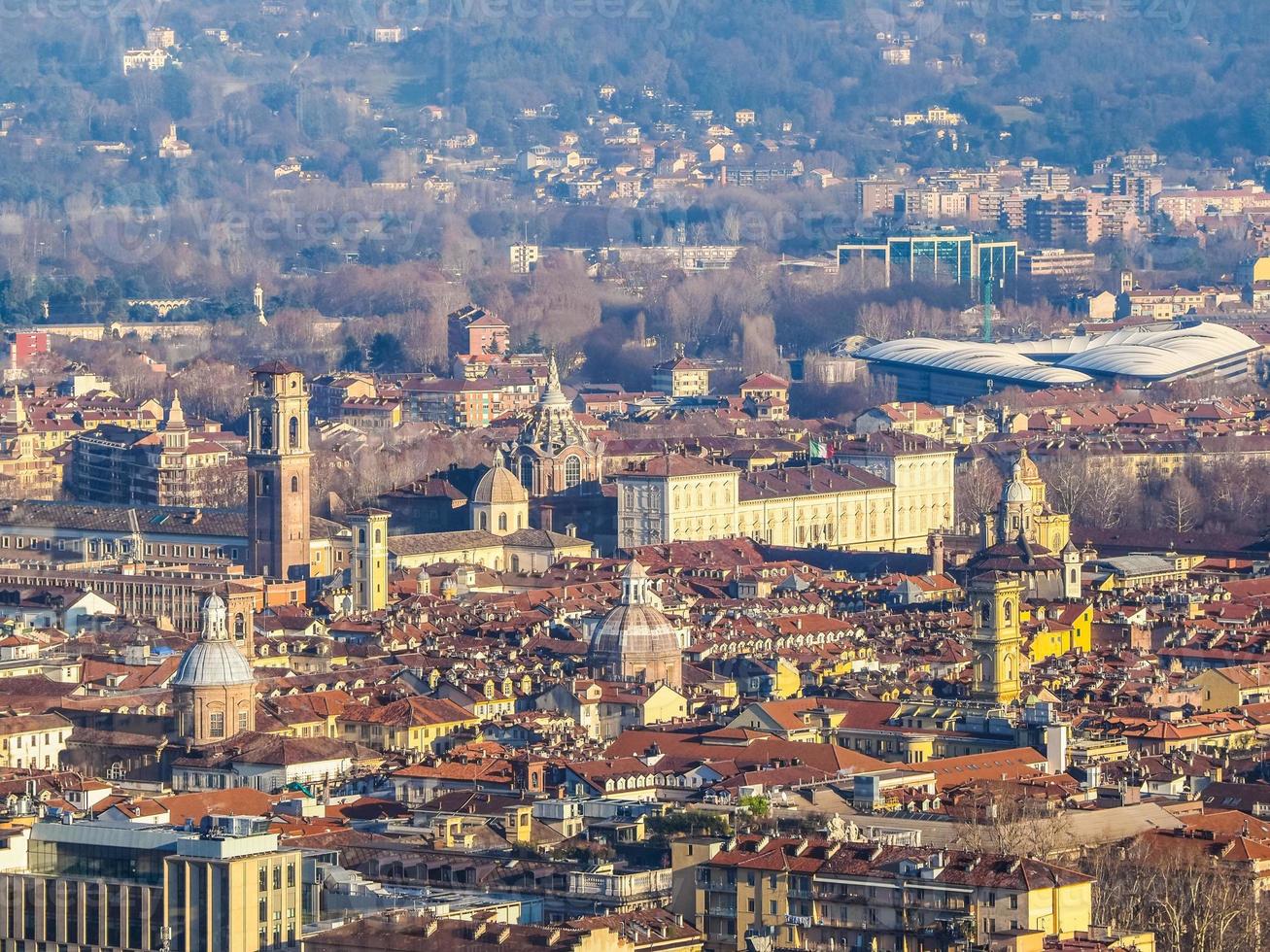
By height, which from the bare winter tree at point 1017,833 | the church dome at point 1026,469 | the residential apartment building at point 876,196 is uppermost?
the residential apartment building at point 876,196

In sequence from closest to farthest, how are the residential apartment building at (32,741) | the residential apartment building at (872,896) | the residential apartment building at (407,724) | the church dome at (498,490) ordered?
1. the residential apartment building at (872,896)
2. the residential apartment building at (32,741)
3. the residential apartment building at (407,724)
4. the church dome at (498,490)

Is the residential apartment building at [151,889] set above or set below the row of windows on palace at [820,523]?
below

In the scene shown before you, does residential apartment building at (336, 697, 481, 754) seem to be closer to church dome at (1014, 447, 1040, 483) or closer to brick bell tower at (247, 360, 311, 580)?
brick bell tower at (247, 360, 311, 580)

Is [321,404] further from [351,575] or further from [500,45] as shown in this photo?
[500,45]

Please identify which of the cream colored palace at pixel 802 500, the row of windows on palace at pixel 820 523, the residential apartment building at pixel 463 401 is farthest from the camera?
the residential apartment building at pixel 463 401

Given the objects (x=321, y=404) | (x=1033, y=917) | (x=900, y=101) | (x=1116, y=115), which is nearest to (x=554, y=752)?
(x=1033, y=917)

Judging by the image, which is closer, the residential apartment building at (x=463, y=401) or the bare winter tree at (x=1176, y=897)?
the bare winter tree at (x=1176, y=897)

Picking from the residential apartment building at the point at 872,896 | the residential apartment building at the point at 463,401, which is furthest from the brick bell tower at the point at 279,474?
the residential apartment building at the point at 872,896

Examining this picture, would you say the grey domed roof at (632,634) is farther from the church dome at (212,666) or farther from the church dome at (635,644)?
the church dome at (212,666)
